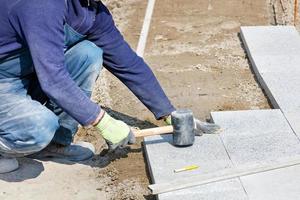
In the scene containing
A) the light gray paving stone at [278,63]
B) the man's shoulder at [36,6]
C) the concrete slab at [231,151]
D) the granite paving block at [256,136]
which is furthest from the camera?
the light gray paving stone at [278,63]

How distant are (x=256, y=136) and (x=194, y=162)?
63 centimetres

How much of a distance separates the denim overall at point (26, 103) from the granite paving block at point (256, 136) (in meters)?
1.21

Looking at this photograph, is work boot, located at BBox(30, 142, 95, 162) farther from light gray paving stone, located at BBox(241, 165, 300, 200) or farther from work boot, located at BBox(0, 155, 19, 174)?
light gray paving stone, located at BBox(241, 165, 300, 200)

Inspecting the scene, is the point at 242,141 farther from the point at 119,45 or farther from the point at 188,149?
the point at 119,45

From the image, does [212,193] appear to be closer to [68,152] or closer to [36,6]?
[68,152]

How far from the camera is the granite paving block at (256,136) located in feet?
14.9

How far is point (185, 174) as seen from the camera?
4379mm

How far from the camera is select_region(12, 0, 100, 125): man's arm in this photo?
12.7 ft

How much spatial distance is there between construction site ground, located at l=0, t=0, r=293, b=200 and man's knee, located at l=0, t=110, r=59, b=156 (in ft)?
1.07

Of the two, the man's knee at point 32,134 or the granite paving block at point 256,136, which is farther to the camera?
the granite paving block at point 256,136

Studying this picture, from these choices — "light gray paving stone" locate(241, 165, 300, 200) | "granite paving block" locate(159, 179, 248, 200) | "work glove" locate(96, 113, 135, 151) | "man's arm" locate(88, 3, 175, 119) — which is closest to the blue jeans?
"man's arm" locate(88, 3, 175, 119)

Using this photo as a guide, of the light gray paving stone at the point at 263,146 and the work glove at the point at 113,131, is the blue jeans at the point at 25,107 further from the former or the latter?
the light gray paving stone at the point at 263,146

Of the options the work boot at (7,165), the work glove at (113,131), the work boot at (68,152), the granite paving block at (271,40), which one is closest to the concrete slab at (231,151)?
the work glove at (113,131)

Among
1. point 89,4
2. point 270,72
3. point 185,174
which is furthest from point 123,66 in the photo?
point 270,72
